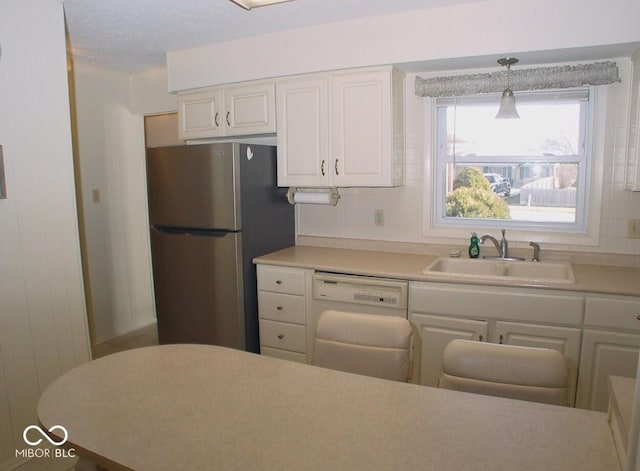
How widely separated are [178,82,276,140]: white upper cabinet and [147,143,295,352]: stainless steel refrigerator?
9.2 inches

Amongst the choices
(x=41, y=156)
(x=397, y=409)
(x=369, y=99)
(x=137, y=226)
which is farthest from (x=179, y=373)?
(x=137, y=226)

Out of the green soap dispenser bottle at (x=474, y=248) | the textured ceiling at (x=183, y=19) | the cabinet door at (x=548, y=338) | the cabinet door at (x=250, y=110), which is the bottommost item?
the cabinet door at (x=548, y=338)

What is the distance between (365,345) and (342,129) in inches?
64.4

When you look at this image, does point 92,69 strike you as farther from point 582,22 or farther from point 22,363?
point 582,22

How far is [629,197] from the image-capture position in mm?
2664

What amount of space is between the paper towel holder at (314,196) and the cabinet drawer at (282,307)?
2.33 ft

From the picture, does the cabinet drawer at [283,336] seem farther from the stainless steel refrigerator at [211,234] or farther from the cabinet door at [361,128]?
the cabinet door at [361,128]

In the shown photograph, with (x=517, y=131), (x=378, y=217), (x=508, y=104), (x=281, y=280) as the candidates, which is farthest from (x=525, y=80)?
(x=281, y=280)

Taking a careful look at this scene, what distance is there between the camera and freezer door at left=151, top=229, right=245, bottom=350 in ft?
9.81

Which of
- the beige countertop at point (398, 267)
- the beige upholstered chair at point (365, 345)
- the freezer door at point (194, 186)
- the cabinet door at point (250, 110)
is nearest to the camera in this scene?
the beige upholstered chair at point (365, 345)

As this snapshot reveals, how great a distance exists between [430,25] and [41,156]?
86.5 inches

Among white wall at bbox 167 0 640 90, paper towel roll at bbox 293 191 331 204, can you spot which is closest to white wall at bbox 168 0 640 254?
white wall at bbox 167 0 640 90

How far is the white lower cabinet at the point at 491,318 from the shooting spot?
2.33 metres

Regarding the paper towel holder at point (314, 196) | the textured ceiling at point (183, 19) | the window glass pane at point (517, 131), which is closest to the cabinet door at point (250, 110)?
the textured ceiling at point (183, 19)
